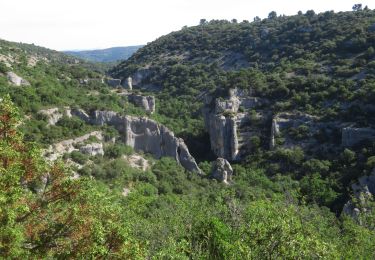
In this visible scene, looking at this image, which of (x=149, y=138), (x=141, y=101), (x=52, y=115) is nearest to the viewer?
(x=52, y=115)

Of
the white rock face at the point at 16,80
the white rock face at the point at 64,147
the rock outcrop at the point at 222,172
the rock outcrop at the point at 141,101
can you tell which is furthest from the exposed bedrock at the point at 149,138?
the rock outcrop at the point at 141,101

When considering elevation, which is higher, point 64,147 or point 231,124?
point 64,147

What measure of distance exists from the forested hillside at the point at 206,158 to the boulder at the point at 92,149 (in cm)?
18

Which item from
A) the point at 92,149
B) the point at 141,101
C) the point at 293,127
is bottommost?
the point at 293,127

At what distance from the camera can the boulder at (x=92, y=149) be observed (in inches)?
2110

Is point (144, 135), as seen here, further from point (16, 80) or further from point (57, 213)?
point (57, 213)

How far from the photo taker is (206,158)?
74062 mm

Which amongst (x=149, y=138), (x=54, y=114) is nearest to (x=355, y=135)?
(x=149, y=138)

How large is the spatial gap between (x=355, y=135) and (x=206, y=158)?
25.1 metres

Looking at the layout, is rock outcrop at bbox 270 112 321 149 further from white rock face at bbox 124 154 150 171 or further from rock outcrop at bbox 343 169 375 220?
white rock face at bbox 124 154 150 171

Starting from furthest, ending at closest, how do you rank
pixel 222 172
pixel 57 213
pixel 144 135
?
pixel 144 135, pixel 222 172, pixel 57 213

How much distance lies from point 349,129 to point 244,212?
31115 mm

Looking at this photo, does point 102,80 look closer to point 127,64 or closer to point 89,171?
point 89,171

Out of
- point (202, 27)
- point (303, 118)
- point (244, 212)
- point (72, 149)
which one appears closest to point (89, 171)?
point (72, 149)
